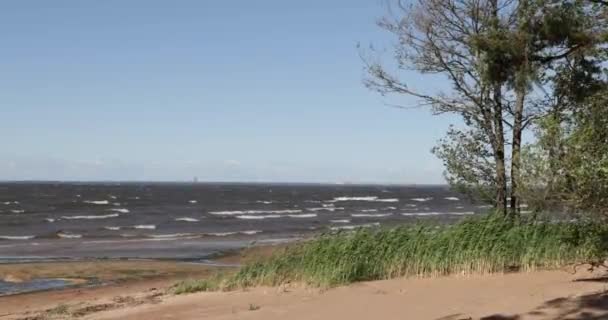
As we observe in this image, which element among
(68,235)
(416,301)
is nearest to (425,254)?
(416,301)

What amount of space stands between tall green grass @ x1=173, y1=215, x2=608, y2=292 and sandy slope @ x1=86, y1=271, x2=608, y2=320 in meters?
0.50

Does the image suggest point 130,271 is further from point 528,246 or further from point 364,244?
point 528,246

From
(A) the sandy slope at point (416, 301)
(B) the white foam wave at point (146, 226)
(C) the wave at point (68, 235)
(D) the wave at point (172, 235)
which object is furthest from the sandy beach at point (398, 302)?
(B) the white foam wave at point (146, 226)

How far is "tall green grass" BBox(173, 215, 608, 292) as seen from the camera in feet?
42.7

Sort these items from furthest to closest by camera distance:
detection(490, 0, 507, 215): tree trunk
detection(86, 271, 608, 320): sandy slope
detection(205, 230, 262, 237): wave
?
detection(205, 230, 262, 237): wave < detection(490, 0, 507, 215): tree trunk < detection(86, 271, 608, 320): sandy slope

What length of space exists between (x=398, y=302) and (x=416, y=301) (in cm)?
27

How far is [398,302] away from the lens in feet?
35.3

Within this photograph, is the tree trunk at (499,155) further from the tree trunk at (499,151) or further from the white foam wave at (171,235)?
the white foam wave at (171,235)

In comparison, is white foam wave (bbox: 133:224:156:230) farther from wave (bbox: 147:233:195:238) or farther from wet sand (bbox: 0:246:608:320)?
Answer: wet sand (bbox: 0:246:608:320)

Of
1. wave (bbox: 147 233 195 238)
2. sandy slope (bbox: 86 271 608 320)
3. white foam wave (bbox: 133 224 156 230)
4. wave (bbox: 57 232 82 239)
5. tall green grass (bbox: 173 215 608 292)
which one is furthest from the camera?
white foam wave (bbox: 133 224 156 230)

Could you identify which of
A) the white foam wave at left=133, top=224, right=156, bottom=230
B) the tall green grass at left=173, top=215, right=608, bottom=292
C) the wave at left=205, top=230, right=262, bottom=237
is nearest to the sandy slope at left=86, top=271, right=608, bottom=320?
the tall green grass at left=173, top=215, right=608, bottom=292

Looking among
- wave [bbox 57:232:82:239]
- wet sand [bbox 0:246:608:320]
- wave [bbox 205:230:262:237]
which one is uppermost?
wet sand [bbox 0:246:608:320]

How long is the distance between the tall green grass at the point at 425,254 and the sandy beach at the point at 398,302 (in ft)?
1.41

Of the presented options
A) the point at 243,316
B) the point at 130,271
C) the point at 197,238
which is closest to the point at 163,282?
the point at 130,271
